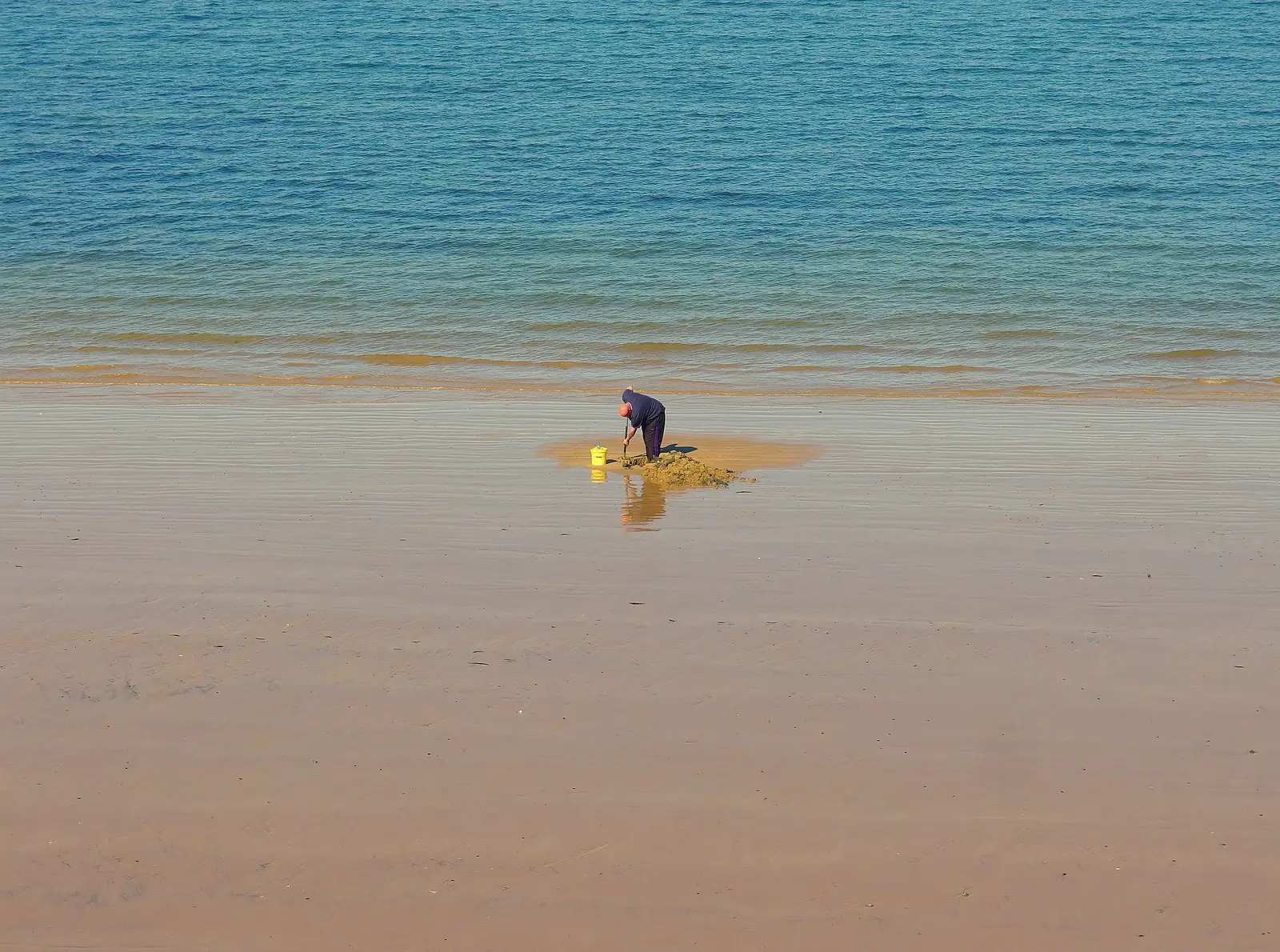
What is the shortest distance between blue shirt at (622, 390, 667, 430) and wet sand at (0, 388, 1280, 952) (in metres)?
0.96

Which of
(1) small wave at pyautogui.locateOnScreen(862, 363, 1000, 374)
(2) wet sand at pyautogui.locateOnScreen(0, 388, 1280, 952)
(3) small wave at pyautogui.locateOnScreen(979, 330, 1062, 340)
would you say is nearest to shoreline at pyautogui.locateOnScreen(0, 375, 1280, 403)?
(1) small wave at pyautogui.locateOnScreen(862, 363, 1000, 374)

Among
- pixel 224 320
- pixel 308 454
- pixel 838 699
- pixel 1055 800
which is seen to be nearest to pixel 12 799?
pixel 838 699

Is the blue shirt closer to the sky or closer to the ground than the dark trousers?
closer to the sky

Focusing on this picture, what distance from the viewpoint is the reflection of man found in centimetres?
945

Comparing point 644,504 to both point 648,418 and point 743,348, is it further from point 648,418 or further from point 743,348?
point 743,348

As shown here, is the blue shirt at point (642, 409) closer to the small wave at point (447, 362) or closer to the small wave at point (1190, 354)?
the small wave at point (447, 362)

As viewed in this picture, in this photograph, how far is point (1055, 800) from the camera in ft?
17.6

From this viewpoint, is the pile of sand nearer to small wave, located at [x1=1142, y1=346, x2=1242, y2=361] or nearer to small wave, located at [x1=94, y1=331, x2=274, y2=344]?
small wave, located at [x1=1142, y1=346, x2=1242, y2=361]

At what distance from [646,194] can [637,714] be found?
74.0 ft

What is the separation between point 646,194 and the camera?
27.5 meters

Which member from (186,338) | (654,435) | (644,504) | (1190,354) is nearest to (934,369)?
(1190,354)

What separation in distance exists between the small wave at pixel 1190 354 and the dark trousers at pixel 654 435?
396 inches

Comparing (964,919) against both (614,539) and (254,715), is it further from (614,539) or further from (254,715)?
(614,539)

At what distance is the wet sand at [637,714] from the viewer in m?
4.75
